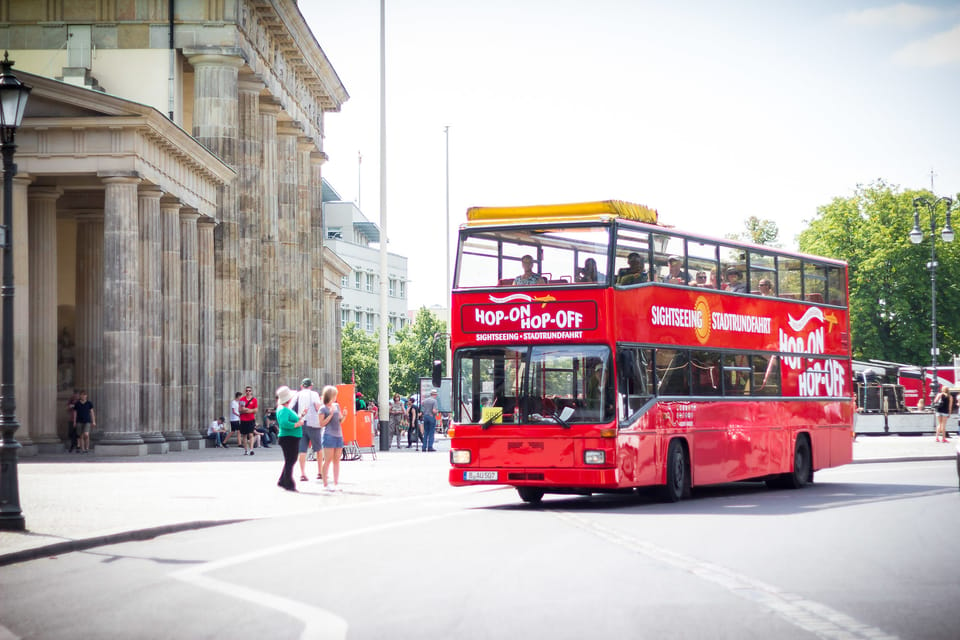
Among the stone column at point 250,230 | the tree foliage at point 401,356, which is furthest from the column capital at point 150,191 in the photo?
the tree foliage at point 401,356

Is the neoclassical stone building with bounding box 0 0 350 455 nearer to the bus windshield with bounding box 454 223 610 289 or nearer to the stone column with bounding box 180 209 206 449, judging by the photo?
the stone column with bounding box 180 209 206 449

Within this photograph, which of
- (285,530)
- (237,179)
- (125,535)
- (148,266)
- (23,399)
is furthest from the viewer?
(237,179)

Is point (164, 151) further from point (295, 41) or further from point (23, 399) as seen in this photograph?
point (295, 41)

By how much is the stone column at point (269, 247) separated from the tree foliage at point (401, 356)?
2609 inches

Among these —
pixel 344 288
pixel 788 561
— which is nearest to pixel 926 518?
pixel 788 561

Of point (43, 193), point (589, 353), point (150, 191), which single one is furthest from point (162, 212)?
point (589, 353)

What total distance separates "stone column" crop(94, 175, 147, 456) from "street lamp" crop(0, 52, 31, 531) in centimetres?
2083

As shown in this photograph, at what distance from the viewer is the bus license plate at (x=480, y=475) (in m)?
19.5

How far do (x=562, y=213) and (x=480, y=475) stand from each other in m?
3.75

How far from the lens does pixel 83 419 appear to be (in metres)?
39.5

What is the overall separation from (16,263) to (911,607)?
30.8 metres

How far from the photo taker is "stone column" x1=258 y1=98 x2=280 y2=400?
177ft

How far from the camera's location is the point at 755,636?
8156 mm

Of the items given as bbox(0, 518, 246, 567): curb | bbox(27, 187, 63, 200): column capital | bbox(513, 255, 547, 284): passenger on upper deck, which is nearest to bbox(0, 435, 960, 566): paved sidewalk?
bbox(0, 518, 246, 567): curb
